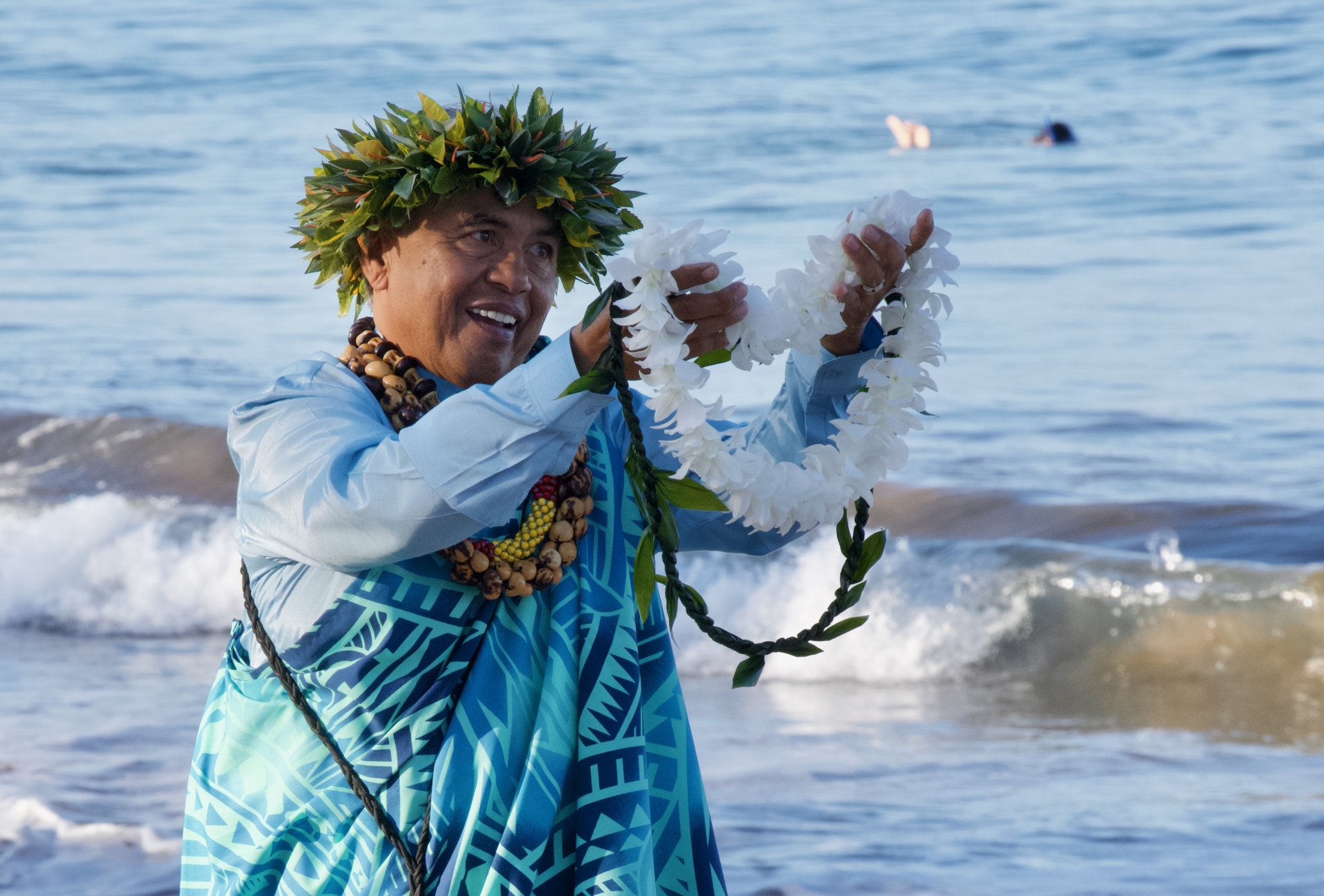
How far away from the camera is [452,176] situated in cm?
205

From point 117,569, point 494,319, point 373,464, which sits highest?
point 494,319

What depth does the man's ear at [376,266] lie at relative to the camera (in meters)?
2.16

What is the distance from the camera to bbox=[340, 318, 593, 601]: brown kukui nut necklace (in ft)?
6.43

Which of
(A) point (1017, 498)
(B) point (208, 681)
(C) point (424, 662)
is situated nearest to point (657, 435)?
(C) point (424, 662)

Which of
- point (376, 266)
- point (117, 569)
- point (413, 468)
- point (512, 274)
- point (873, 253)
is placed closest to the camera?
point (413, 468)

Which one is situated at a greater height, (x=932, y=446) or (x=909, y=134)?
(x=909, y=134)

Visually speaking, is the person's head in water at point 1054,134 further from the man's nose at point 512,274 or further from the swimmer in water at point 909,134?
the man's nose at point 512,274

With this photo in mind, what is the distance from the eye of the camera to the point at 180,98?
22172 mm

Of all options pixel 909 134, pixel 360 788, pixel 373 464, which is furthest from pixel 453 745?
pixel 909 134

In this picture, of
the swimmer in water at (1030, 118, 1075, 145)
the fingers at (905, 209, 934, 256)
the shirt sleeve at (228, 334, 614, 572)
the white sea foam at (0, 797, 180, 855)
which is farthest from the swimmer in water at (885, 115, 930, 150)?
the shirt sleeve at (228, 334, 614, 572)

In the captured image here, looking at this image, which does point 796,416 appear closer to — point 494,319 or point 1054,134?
point 494,319

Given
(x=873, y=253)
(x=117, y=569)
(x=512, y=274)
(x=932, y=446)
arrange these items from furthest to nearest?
(x=932, y=446), (x=117, y=569), (x=512, y=274), (x=873, y=253)

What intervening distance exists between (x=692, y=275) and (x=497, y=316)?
46cm

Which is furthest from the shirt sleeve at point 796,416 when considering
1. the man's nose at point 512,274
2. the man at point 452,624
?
the man's nose at point 512,274
